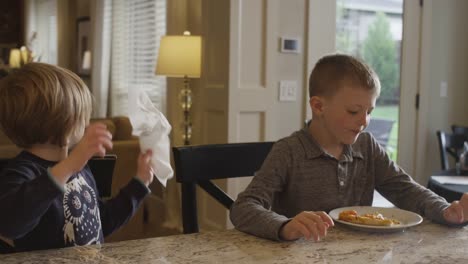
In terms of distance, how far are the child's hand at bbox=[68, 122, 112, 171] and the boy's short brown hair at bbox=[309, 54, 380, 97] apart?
2.22 feet

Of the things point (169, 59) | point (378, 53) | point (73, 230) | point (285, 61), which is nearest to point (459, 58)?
point (378, 53)

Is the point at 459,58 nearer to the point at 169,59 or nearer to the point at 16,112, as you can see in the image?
the point at 169,59

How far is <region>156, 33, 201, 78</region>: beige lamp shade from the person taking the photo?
3.65 meters

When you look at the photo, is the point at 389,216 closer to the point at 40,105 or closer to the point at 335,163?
the point at 335,163

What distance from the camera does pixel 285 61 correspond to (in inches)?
142

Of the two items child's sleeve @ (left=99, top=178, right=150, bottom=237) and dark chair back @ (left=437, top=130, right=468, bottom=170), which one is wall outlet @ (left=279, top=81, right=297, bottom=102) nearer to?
dark chair back @ (left=437, top=130, right=468, bottom=170)

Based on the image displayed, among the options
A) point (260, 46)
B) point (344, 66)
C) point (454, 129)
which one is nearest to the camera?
point (344, 66)

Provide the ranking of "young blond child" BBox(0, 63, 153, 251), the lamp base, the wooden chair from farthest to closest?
1. the wooden chair
2. the lamp base
3. "young blond child" BBox(0, 63, 153, 251)

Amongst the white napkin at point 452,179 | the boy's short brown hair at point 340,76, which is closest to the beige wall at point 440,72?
the white napkin at point 452,179

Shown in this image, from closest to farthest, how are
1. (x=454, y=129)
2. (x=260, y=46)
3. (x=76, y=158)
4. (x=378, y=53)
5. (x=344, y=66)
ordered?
(x=76, y=158) < (x=344, y=66) < (x=260, y=46) < (x=454, y=129) < (x=378, y=53)

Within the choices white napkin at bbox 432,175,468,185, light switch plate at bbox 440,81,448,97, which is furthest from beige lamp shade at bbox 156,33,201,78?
light switch plate at bbox 440,81,448,97

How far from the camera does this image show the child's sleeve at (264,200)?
111cm

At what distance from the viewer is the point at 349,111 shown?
1.39 meters

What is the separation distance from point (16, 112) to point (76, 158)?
9.2 inches
